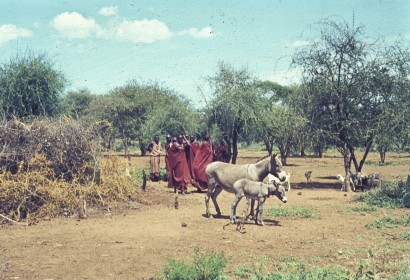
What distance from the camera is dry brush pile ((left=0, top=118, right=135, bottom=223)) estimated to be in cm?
1162

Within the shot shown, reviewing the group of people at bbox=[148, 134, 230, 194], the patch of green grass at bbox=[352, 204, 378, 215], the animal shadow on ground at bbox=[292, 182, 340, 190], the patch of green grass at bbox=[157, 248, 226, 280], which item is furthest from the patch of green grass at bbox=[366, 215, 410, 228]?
the animal shadow on ground at bbox=[292, 182, 340, 190]

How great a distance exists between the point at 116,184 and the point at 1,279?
6.79 meters

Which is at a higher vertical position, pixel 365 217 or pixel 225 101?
pixel 225 101

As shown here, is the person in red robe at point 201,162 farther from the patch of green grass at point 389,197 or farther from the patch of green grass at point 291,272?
the patch of green grass at point 291,272

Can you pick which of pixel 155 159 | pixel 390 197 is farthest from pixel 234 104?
pixel 390 197

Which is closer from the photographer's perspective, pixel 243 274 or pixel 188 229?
pixel 243 274

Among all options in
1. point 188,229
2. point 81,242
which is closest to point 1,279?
point 81,242

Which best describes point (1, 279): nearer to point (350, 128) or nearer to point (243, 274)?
point (243, 274)

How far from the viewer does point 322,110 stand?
18.7 metres

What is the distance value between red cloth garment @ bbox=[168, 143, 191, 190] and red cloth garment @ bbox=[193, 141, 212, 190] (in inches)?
14.2

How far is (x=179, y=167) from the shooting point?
16.3 m

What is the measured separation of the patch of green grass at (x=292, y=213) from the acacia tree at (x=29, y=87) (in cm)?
1190

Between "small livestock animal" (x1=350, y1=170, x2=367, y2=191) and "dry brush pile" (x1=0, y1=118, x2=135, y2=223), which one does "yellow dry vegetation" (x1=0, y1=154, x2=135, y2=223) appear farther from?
"small livestock animal" (x1=350, y1=170, x2=367, y2=191)

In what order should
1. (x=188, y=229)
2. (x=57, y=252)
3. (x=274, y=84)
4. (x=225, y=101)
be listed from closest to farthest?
1. (x=57, y=252)
2. (x=188, y=229)
3. (x=225, y=101)
4. (x=274, y=84)
